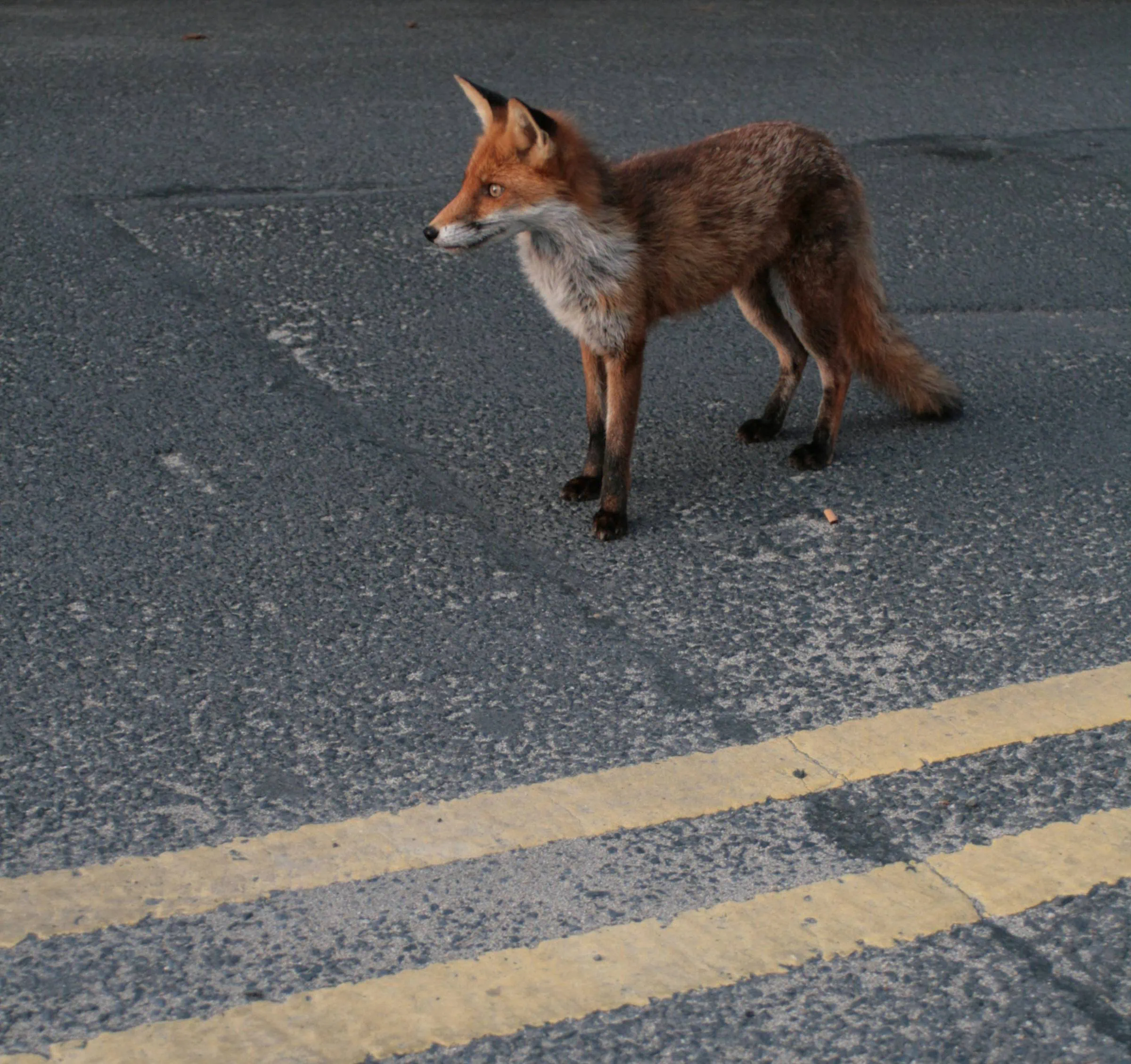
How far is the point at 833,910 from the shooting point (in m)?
2.47

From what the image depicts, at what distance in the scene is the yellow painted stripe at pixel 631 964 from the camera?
7.07 ft

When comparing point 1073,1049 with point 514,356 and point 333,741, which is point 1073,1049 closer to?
point 333,741

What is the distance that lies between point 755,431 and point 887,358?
0.51 metres

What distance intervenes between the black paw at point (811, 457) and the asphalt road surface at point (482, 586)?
41 mm

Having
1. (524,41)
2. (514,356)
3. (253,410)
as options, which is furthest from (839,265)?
(524,41)

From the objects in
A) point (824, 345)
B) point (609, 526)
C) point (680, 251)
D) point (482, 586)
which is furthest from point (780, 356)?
point (482, 586)

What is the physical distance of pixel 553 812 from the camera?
8.93ft

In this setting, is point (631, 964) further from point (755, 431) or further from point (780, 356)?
point (780, 356)

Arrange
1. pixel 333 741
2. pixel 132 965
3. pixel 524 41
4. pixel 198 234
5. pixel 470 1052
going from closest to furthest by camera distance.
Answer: pixel 470 1052, pixel 132 965, pixel 333 741, pixel 198 234, pixel 524 41

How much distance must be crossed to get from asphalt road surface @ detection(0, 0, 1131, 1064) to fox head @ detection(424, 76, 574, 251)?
76 centimetres

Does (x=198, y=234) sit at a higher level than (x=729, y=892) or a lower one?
higher

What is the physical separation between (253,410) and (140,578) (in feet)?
3.29

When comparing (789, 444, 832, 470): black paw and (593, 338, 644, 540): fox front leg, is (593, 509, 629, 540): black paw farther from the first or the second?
(789, 444, 832, 470): black paw

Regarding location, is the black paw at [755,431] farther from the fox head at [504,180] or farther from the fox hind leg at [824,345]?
the fox head at [504,180]
